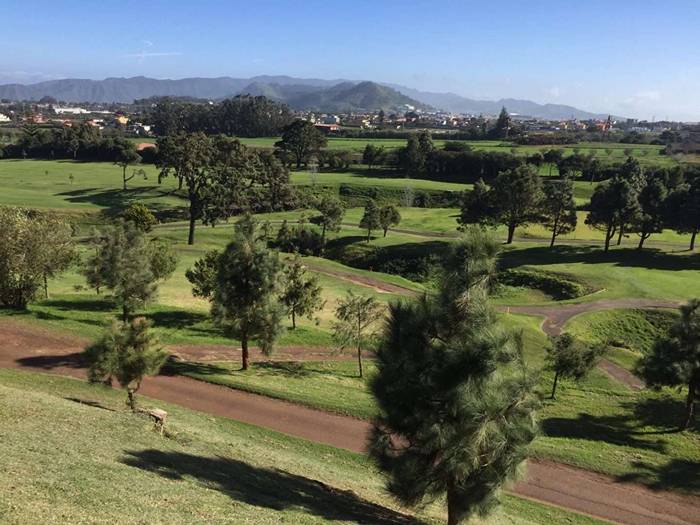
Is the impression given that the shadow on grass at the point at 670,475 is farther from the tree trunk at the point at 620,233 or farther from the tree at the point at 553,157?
the tree at the point at 553,157

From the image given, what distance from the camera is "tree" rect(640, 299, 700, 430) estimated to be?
3156 cm

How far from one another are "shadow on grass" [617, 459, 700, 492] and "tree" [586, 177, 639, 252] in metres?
55.6

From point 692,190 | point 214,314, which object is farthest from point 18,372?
point 692,190

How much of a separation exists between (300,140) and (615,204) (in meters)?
89.4

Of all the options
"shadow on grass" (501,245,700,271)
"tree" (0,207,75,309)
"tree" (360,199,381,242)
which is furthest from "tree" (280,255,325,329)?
"tree" (360,199,381,242)

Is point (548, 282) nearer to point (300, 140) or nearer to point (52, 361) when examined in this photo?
point (52, 361)

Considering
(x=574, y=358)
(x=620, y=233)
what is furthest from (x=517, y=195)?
(x=574, y=358)

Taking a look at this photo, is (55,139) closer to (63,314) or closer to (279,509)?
(63,314)

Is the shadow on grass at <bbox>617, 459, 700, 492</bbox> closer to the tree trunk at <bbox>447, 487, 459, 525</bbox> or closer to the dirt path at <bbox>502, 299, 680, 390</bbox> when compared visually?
the tree trunk at <bbox>447, 487, 459, 525</bbox>

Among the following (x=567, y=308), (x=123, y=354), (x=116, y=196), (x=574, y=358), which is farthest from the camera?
(x=116, y=196)

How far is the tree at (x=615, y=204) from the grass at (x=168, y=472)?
6405 centimetres

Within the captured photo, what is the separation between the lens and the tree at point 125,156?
119750 millimetres

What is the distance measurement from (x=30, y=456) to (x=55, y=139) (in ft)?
552

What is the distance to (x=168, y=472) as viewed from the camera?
18469 mm
